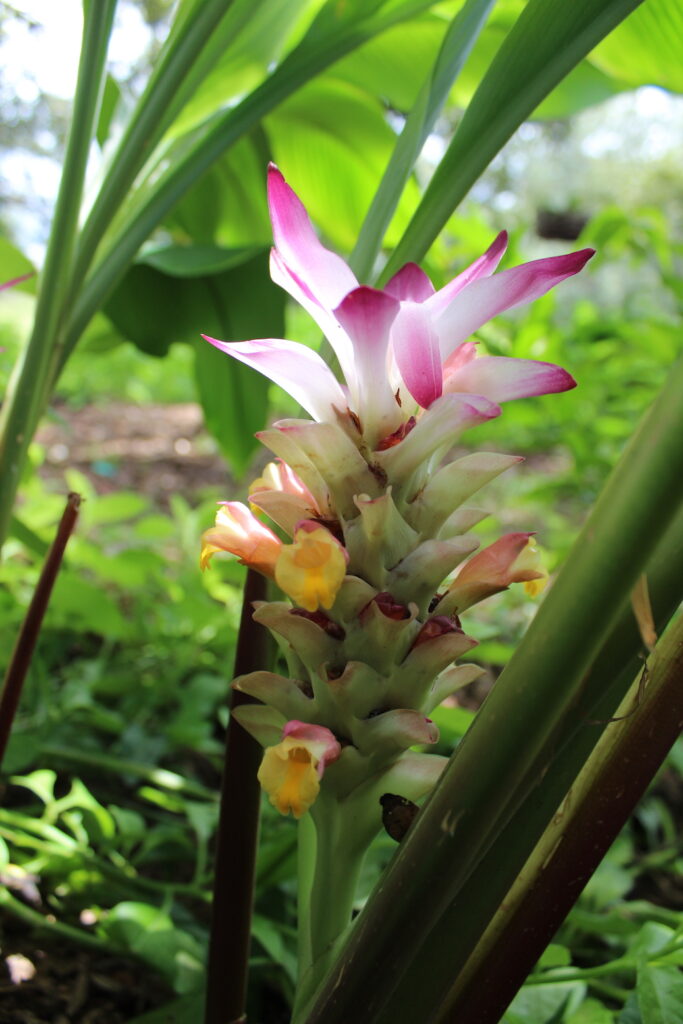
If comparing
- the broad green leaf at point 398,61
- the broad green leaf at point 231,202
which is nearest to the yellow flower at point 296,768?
the broad green leaf at point 398,61

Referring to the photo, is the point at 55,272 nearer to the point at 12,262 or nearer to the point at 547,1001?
the point at 12,262

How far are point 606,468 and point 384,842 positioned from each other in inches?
34.1

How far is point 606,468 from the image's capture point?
138 centimetres

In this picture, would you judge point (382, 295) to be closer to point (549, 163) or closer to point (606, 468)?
point (606, 468)

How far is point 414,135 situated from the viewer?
561mm

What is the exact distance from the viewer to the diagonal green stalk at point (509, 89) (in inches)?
20.2

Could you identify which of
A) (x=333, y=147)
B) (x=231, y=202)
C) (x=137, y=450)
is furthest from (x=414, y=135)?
(x=137, y=450)

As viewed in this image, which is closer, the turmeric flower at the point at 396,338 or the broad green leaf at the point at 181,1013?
the turmeric flower at the point at 396,338

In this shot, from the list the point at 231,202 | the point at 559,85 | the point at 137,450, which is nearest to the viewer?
the point at 559,85

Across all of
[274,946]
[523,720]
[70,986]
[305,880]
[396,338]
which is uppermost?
[396,338]

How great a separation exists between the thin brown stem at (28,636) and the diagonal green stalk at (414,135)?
266 millimetres

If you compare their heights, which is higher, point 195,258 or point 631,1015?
point 195,258

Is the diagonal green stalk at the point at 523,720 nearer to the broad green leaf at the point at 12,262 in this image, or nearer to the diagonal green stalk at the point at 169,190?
the diagonal green stalk at the point at 169,190

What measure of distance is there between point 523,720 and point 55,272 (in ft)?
1.86
